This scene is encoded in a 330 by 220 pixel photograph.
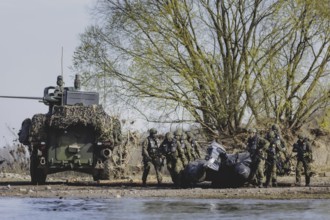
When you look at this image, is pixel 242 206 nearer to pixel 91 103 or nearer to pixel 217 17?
pixel 91 103

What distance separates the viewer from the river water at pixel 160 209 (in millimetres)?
18344

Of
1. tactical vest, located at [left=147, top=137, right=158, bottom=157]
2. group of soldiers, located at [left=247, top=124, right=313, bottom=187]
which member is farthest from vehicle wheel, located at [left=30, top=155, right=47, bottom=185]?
group of soldiers, located at [left=247, top=124, right=313, bottom=187]

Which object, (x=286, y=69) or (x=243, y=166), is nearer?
(x=243, y=166)

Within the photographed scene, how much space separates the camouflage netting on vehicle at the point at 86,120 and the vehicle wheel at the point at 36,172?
1.50m

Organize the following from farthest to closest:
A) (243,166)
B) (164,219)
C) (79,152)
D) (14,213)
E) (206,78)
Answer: (206,78) → (79,152) → (243,166) → (14,213) → (164,219)

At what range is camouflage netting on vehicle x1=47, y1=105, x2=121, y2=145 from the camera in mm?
31000

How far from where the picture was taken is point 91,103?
3356 centimetres

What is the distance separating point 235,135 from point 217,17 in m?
4.91

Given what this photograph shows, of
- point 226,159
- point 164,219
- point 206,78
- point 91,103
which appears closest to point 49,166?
point 91,103

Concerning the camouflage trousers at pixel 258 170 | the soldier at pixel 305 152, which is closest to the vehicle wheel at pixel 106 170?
the camouflage trousers at pixel 258 170

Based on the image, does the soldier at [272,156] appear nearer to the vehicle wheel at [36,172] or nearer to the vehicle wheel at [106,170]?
the vehicle wheel at [106,170]

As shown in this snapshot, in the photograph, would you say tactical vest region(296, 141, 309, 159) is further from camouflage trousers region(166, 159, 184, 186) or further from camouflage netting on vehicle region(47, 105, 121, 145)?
camouflage netting on vehicle region(47, 105, 121, 145)

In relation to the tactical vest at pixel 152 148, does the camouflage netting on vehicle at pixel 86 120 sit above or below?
above

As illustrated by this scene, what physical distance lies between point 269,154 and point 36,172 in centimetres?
791
